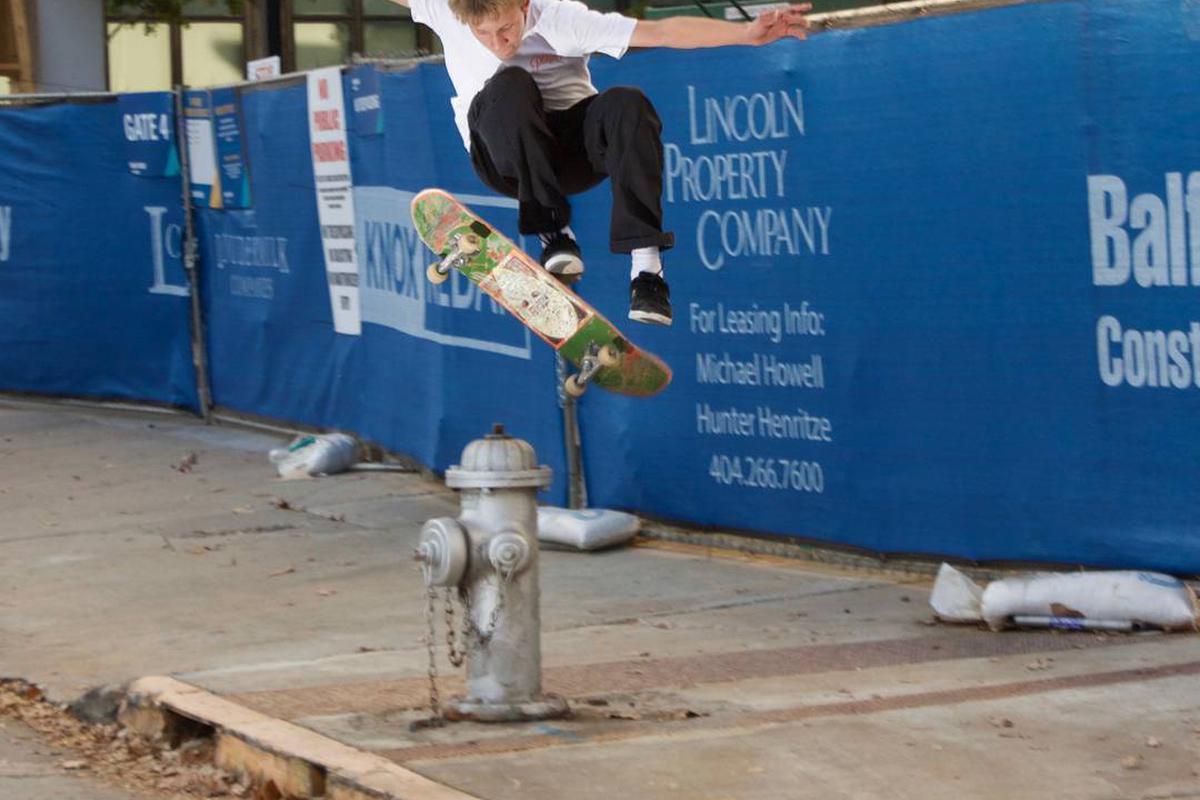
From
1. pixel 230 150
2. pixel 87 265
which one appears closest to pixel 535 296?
pixel 230 150

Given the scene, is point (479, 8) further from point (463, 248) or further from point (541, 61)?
point (463, 248)

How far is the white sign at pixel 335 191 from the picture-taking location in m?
12.5

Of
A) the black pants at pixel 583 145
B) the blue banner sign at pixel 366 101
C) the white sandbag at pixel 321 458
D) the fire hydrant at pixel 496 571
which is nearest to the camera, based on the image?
the fire hydrant at pixel 496 571

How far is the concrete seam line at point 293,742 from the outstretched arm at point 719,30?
7.11 feet

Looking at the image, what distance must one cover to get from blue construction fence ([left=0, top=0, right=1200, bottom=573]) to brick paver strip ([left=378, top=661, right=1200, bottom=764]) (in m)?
1.05

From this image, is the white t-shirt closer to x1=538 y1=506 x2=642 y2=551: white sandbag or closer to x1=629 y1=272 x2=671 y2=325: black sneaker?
x1=629 y1=272 x2=671 y2=325: black sneaker

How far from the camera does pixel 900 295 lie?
27.5 ft

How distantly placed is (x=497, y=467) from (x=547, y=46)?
1323mm

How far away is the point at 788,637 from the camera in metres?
7.66

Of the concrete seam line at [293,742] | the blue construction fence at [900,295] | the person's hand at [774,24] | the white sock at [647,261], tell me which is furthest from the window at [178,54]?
the person's hand at [774,24]

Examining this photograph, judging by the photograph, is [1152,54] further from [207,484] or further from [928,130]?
[207,484]

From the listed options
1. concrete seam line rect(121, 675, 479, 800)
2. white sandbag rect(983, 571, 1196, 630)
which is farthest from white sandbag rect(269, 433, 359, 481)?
white sandbag rect(983, 571, 1196, 630)

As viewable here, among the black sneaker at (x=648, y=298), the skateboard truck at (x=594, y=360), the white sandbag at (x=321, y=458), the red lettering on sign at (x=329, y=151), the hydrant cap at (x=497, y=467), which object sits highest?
the red lettering on sign at (x=329, y=151)

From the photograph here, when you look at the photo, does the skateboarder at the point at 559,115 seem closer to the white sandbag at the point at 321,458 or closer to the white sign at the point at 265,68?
the white sandbag at the point at 321,458
